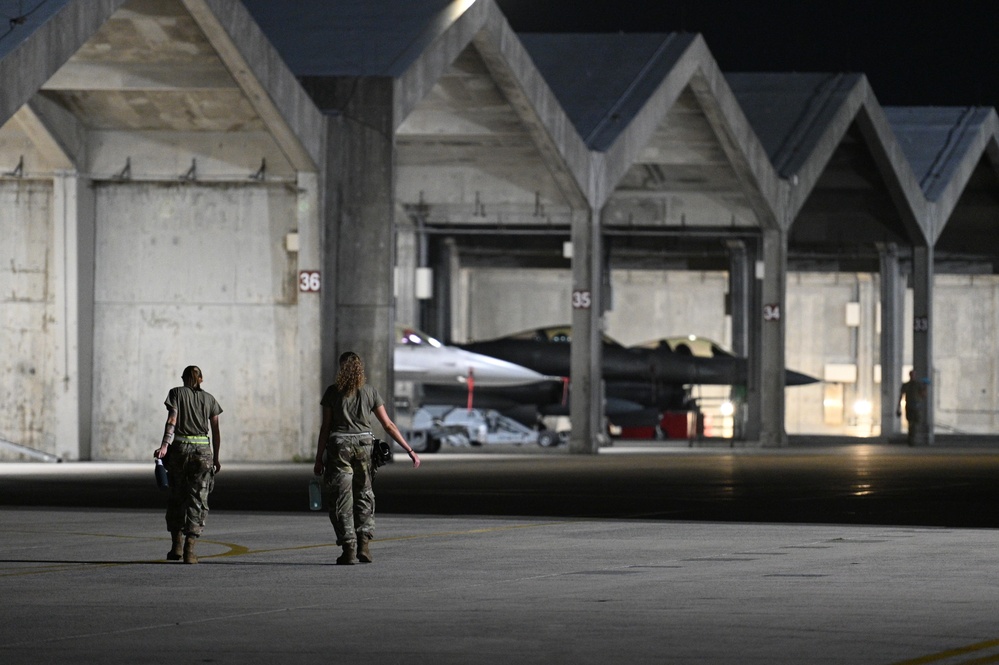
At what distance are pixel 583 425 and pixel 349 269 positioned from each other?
10.6 m

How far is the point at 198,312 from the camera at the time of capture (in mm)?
32469

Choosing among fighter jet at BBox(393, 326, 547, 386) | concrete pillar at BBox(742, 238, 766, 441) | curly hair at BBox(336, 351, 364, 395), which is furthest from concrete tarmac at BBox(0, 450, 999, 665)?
concrete pillar at BBox(742, 238, 766, 441)

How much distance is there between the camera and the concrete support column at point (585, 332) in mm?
40000

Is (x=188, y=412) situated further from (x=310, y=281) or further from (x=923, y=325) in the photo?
(x=923, y=325)

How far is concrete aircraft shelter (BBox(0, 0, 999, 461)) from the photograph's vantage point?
29.6 m

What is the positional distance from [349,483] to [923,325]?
134 ft

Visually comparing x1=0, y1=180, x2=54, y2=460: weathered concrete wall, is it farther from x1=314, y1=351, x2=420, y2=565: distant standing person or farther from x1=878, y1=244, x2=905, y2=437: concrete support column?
x1=878, y1=244, x2=905, y2=437: concrete support column

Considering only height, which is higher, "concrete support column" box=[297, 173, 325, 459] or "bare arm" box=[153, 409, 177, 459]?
"concrete support column" box=[297, 173, 325, 459]

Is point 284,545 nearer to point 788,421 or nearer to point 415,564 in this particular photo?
point 415,564

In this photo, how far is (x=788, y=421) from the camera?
7725 cm

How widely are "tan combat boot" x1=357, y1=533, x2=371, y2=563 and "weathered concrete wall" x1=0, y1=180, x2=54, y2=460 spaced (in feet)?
65.8

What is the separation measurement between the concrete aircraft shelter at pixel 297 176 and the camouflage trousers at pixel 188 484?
8.11 meters

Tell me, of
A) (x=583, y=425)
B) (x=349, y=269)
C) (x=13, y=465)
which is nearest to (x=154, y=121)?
(x=349, y=269)

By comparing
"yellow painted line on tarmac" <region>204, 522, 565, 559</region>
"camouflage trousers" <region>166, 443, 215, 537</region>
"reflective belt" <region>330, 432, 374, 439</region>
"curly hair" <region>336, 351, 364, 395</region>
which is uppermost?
"curly hair" <region>336, 351, 364, 395</region>
